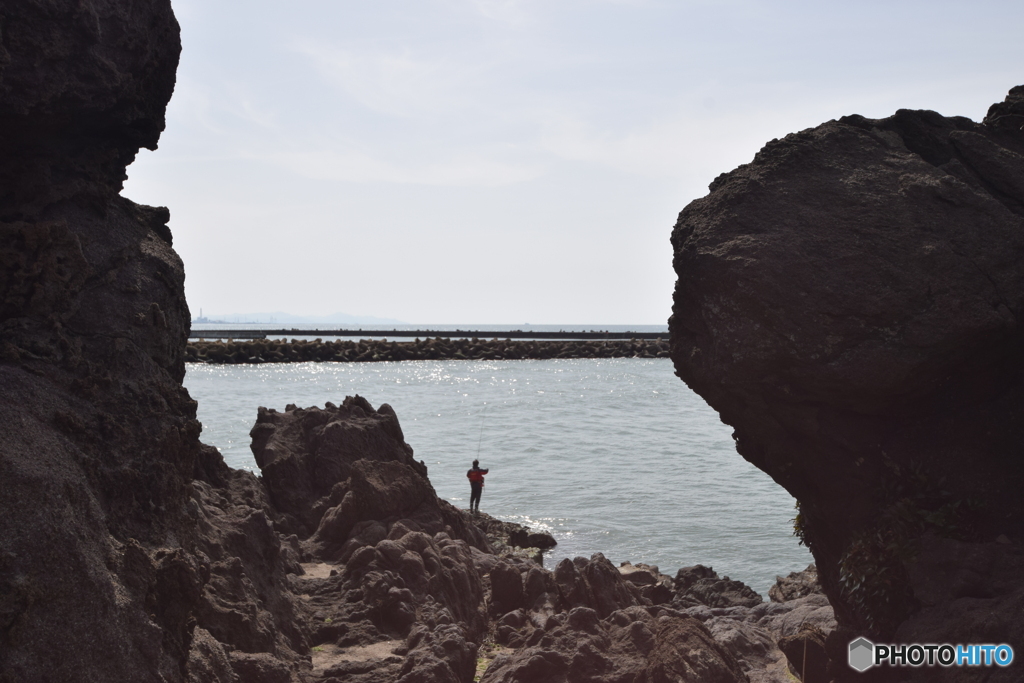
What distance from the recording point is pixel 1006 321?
779 centimetres

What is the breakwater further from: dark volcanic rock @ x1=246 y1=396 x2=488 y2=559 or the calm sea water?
dark volcanic rock @ x1=246 y1=396 x2=488 y2=559

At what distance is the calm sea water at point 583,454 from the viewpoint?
20.5 m

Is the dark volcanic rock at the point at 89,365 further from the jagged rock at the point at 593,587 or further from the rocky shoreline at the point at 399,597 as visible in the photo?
the jagged rock at the point at 593,587

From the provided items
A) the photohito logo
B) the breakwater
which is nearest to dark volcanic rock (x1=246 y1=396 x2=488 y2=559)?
the photohito logo

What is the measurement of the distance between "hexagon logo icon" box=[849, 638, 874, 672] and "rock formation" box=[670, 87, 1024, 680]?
15cm

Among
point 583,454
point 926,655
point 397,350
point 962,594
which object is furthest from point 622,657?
point 397,350

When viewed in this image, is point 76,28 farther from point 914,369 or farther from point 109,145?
point 914,369

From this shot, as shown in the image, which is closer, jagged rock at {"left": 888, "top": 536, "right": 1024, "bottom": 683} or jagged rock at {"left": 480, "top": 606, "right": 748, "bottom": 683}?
jagged rock at {"left": 888, "top": 536, "right": 1024, "bottom": 683}

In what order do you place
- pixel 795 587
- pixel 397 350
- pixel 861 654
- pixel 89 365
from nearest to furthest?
pixel 89 365 → pixel 861 654 → pixel 795 587 → pixel 397 350

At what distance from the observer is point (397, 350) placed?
286ft

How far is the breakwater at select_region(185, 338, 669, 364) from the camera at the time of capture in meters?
77.9

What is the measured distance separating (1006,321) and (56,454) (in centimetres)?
833

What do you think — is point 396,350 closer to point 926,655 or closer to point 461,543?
point 461,543

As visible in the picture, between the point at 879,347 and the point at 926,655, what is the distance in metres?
2.91
